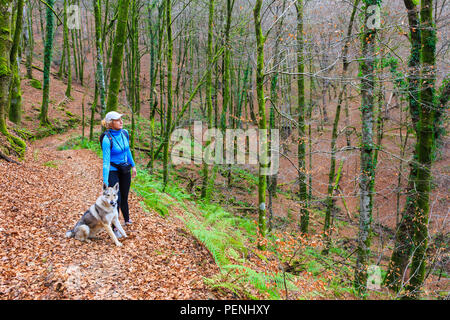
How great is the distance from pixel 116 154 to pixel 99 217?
1.15m

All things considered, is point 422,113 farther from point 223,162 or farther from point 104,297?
point 223,162

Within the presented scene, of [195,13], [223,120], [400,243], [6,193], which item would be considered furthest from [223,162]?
[6,193]

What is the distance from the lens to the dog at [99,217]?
4.32 m

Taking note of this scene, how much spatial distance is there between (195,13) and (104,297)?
1713cm

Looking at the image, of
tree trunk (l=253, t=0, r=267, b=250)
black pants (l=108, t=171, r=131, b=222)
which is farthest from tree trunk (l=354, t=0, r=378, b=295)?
black pants (l=108, t=171, r=131, b=222)

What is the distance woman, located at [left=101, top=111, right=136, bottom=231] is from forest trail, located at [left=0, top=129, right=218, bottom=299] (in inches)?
43.6

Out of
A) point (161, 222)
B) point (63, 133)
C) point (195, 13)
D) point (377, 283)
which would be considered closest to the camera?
point (161, 222)

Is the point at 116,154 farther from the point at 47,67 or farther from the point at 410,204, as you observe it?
the point at 47,67

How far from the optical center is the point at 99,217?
14.5 feet

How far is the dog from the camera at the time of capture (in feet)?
14.2

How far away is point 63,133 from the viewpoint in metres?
17.3

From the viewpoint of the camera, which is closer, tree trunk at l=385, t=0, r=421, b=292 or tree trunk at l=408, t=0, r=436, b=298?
tree trunk at l=408, t=0, r=436, b=298

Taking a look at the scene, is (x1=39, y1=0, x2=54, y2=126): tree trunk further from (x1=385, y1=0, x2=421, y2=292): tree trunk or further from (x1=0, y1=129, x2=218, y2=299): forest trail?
(x1=385, y1=0, x2=421, y2=292): tree trunk

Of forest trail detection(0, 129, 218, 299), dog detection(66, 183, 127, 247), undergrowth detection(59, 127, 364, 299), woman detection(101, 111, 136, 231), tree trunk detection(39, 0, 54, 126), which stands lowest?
undergrowth detection(59, 127, 364, 299)
